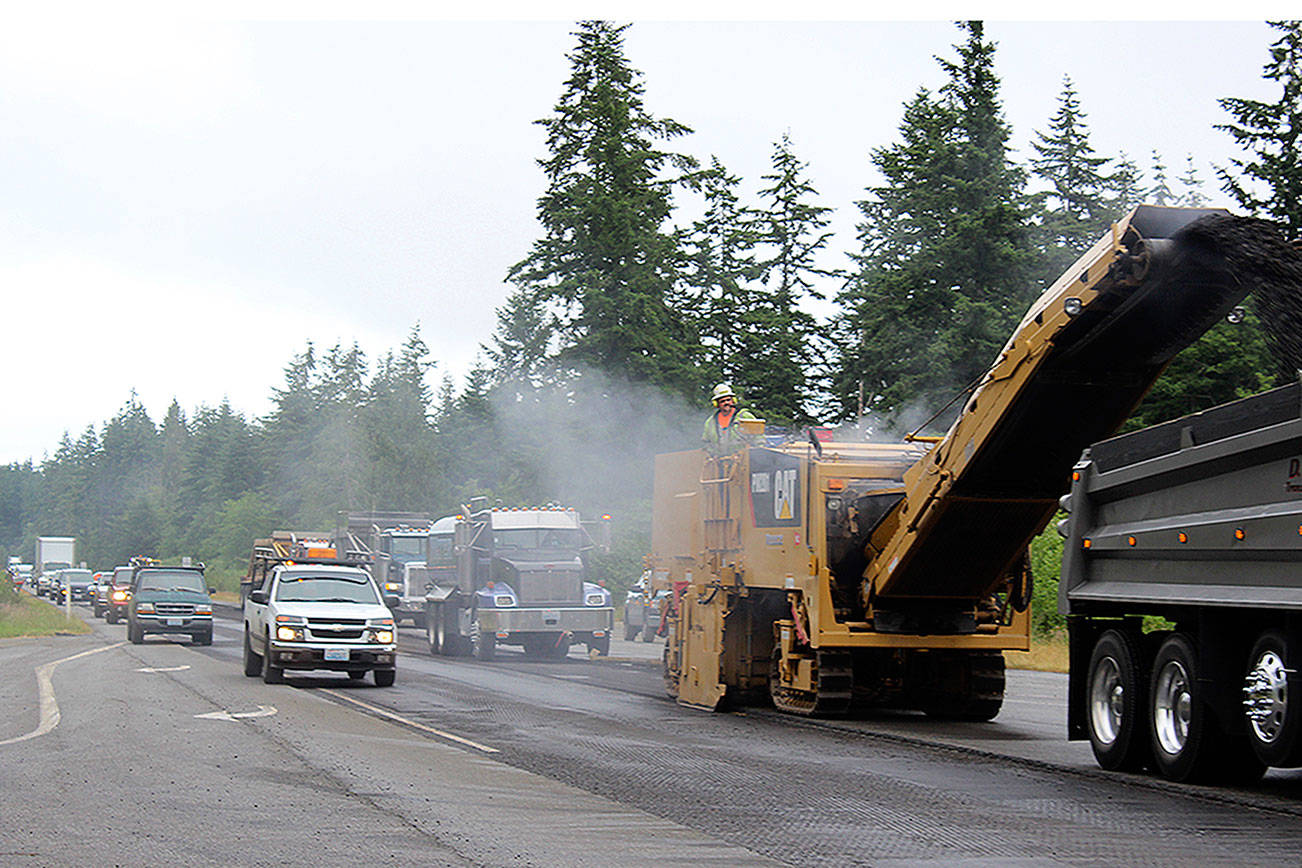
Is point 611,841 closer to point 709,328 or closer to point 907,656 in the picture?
point 907,656

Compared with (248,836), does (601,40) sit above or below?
above

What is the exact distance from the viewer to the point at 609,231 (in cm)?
5850

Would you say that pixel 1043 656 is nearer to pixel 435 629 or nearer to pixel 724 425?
pixel 724 425

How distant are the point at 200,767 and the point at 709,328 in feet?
165

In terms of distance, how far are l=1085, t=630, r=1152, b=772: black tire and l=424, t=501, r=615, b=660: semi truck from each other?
18.8m

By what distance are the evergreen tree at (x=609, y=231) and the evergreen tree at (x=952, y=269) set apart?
25.1 feet

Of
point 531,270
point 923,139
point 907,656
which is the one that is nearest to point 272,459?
point 531,270

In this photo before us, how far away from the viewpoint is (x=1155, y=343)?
12219 millimetres

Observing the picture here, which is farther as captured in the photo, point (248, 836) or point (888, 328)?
point (888, 328)

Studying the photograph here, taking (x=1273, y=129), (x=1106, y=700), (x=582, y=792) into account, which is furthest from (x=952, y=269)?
(x=582, y=792)

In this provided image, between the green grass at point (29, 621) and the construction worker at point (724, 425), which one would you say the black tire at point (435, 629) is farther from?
the construction worker at point (724, 425)

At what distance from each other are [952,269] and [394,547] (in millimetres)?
19865

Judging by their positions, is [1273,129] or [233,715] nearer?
[233,715]

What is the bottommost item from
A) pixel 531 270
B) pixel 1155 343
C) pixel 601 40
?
pixel 1155 343
